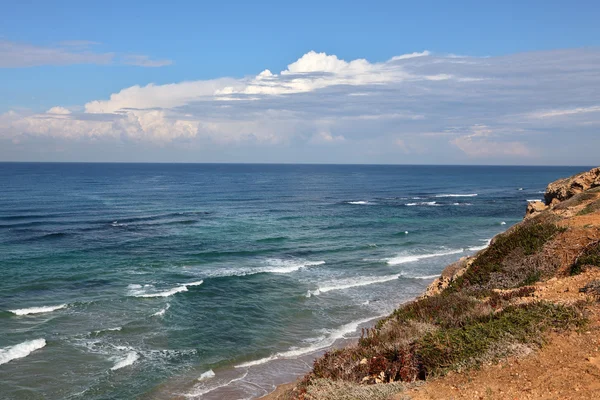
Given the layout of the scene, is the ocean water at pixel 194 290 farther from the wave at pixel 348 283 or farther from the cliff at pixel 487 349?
the cliff at pixel 487 349

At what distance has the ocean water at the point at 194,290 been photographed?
20.1 metres

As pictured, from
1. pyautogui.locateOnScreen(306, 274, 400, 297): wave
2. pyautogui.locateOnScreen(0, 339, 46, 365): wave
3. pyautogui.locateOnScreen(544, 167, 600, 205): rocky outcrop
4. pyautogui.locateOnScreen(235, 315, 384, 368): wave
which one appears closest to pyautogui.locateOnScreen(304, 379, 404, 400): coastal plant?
pyautogui.locateOnScreen(235, 315, 384, 368): wave

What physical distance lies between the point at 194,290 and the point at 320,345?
1103 centimetres

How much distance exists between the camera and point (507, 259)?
17.4m

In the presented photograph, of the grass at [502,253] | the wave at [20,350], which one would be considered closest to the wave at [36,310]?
the wave at [20,350]

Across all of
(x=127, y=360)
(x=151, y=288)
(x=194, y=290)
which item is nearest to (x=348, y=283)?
(x=194, y=290)

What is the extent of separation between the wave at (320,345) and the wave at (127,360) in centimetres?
446

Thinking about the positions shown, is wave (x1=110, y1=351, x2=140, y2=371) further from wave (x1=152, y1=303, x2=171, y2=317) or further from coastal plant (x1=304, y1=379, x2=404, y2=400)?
coastal plant (x1=304, y1=379, x2=404, y2=400)

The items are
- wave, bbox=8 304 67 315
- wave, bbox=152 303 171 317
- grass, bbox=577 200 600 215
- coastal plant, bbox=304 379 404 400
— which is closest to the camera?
coastal plant, bbox=304 379 404 400

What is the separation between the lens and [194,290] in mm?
30750

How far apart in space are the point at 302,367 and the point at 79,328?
11752 mm

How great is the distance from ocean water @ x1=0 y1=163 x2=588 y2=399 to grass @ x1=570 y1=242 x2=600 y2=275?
11099 mm

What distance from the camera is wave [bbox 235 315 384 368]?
21406 mm

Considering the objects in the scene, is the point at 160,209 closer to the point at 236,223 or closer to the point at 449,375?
the point at 236,223
